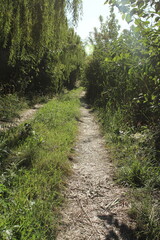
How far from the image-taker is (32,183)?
228 cm

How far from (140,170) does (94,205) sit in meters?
0.83

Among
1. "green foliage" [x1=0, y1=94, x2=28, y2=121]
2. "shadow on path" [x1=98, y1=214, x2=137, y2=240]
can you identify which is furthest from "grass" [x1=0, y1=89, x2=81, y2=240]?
"green foliage" [x1=0, y1=94, x2=28, y2=121]

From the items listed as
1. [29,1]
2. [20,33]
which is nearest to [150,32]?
[20,33]

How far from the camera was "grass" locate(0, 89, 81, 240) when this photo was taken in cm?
164

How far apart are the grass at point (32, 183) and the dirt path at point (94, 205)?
0.48ft

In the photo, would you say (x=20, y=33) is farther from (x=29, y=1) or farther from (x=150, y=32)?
(x=150, y=32)

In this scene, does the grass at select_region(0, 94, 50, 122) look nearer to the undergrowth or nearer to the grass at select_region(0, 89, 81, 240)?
the grass at select_region(0, 89, 81, 240)

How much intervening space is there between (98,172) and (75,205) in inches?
34.9

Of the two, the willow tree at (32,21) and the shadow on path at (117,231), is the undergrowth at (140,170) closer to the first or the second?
the shadow on path at (117,231)

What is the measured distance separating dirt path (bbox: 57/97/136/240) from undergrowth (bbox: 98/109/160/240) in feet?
0.40

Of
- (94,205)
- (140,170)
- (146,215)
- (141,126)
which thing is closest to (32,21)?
(141,126)

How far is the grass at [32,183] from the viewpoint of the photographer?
1.64 m

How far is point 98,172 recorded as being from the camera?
10.0 feet

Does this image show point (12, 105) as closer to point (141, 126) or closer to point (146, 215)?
point (141, 126)
